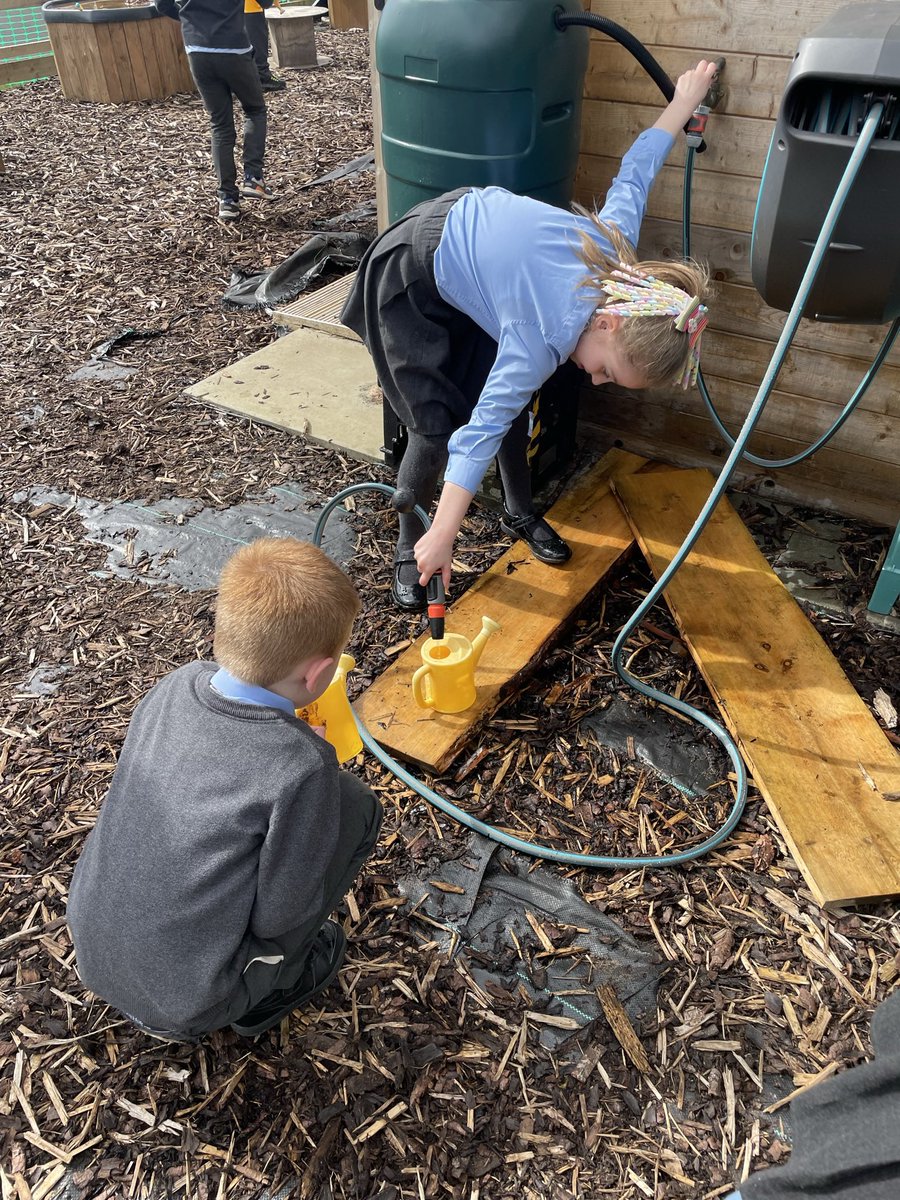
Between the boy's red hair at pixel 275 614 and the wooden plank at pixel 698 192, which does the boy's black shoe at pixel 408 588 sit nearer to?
the boy's red hair at pixel 275 614

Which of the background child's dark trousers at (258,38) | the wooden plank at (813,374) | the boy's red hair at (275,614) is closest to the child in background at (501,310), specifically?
the boy's red hair at (275,614)

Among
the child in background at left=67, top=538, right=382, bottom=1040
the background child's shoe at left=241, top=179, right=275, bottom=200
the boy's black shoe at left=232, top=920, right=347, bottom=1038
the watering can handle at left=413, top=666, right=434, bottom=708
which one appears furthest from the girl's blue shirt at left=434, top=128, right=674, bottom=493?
the background child's shoe at left=241, top=179, right=275, bottom=200

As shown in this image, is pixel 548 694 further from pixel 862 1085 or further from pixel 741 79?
pixel 741 79

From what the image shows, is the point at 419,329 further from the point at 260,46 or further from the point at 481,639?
the point at 260,46

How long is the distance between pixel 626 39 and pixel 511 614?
1.60 meters

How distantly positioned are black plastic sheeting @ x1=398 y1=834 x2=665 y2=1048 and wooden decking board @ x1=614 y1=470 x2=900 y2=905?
0.46 meters

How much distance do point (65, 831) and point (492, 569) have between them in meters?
1.42

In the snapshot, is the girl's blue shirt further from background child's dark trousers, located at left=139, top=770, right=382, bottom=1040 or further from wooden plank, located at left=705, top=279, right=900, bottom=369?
wooden plank, located at left=705, top=279, right=900, bottom=369

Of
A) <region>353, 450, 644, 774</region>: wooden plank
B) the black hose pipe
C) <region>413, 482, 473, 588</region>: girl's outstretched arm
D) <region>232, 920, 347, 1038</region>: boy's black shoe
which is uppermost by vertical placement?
the black hose pipe

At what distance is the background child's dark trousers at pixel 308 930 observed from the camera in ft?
4.66

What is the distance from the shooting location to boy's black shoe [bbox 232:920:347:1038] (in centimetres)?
164

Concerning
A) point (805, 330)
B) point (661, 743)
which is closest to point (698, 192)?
point (805, 330)

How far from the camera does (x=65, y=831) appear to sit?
204 cm

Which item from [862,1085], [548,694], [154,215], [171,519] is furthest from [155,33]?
[862,1085]
